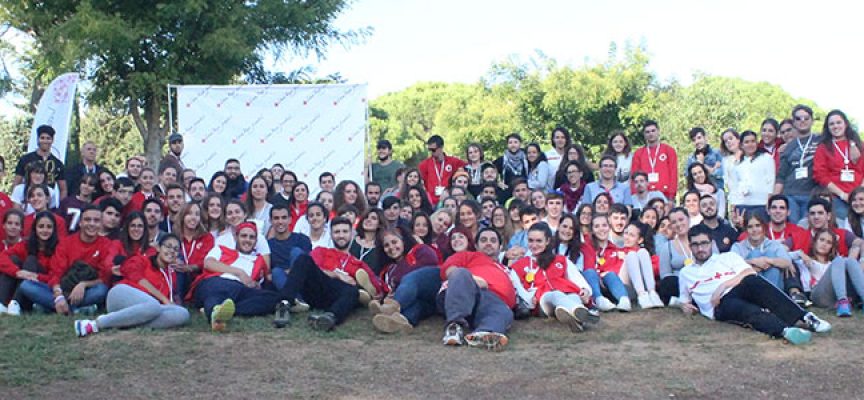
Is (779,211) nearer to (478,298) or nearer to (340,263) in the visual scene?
(478,298)

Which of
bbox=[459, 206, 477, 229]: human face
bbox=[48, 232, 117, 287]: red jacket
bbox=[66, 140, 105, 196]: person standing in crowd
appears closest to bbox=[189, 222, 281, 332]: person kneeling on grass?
bbox=[48, 232, 117, 287]: red jacket

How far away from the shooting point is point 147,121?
63.3 ft

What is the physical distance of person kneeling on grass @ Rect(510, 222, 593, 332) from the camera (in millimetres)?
7590

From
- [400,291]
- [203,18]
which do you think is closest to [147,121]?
[203,18]

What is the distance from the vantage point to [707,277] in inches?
299

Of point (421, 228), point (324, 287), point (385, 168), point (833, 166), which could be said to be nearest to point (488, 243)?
point (421, 228)

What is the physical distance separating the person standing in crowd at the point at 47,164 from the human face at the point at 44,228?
84.0 inches

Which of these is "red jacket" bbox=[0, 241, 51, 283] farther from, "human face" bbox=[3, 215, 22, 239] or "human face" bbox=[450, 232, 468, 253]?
"human face" bbox=[450, 232, 468, 253]

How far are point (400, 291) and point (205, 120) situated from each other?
280 inches

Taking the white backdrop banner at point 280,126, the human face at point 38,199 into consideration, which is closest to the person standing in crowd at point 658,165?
the white backdrop banner at point 280,126

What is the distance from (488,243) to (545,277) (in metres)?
0.57

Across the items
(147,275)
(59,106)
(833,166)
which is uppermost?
(59,106)

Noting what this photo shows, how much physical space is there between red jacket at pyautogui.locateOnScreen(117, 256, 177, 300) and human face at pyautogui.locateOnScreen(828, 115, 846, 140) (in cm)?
639

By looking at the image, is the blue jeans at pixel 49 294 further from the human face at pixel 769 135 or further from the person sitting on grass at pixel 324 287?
the human face at pixel 769 135
